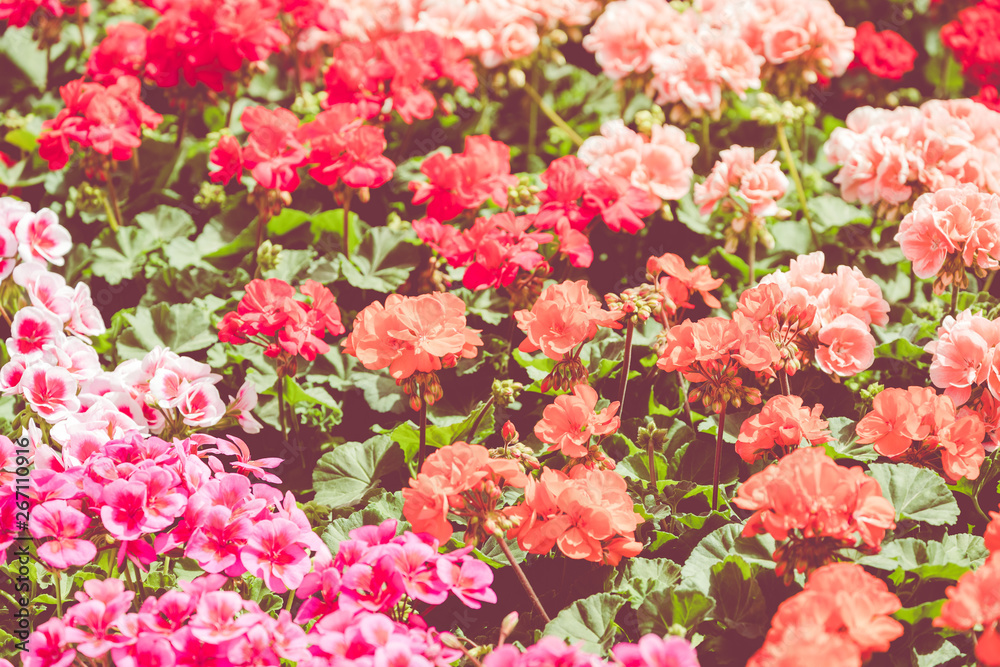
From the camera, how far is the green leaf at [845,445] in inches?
87.1

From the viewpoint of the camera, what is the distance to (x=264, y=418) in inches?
106

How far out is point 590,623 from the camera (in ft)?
6.17

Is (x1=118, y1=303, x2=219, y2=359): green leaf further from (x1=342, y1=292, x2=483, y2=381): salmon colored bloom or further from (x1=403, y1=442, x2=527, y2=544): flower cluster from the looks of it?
(x1=403, y1=442, x2=527, y2=544): flower cluster

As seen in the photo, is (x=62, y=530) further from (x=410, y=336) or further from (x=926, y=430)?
(x=926, y=430)

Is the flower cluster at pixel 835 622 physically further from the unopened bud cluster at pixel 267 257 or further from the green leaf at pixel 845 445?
the unopened bud cluster at pixel 267 257

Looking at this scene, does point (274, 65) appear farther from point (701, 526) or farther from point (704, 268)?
point (701, 526)

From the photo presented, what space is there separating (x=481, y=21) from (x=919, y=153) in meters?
1.77

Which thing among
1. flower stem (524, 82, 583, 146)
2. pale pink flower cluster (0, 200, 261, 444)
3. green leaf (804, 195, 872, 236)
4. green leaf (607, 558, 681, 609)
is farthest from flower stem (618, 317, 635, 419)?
flower stem (524, 82, 583, 146)

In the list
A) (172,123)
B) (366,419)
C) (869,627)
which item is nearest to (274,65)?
(172,123)

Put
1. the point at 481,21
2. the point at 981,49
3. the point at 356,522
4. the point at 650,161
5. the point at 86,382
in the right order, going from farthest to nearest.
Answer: the point at 481,21 < the point at 981,49 < the point at 650,161 < the point at 86,382 < the point at 356,522

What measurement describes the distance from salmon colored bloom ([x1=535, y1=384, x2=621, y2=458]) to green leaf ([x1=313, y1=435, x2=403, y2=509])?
62 cm

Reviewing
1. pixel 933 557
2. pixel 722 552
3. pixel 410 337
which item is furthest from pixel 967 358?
pixel 410 337

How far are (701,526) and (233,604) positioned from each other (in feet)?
3.61

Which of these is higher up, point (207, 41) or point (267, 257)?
point (207, 41)
